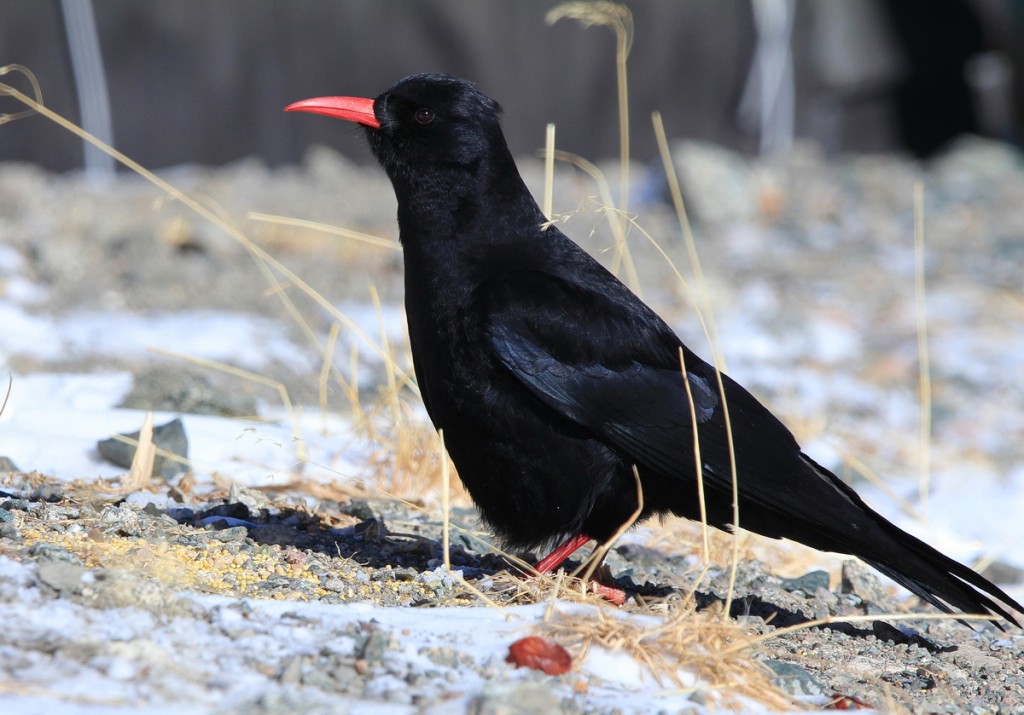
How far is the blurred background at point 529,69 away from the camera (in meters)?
10.1

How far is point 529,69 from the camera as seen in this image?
38.8 feet

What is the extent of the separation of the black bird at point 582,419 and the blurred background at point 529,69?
285 inches

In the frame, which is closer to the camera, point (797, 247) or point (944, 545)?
point (944, 545)

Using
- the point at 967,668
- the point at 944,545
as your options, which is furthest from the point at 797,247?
the point at 967,668

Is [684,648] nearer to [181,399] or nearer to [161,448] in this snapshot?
[161,448]

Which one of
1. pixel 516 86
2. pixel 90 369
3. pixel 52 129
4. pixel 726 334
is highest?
pixel 516 86

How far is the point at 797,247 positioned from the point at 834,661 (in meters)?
7.90

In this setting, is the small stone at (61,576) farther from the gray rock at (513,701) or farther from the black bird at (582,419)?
the black bird at (582,419)

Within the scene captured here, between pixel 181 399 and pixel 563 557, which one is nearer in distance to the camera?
pixel 563 557

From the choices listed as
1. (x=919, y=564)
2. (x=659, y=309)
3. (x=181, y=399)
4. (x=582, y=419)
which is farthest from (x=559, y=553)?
(x=659, y=309)

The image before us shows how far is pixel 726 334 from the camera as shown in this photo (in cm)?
837

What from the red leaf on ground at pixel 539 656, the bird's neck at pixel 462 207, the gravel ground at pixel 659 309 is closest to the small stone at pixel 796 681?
the gravel ground at pixel 659 309

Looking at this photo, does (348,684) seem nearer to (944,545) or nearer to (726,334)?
(944,545)

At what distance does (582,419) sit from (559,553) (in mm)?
441
